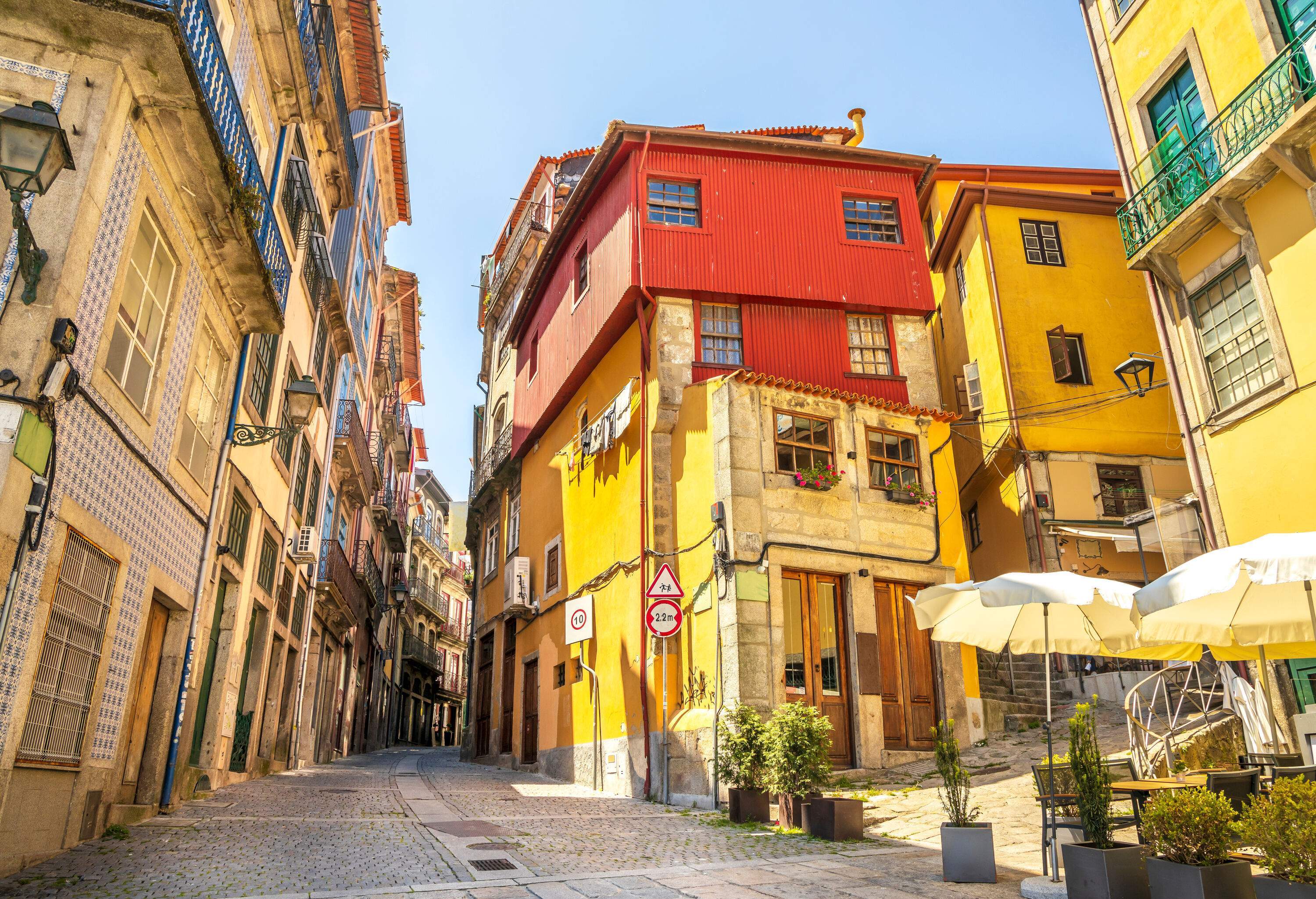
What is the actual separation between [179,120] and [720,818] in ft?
29.5

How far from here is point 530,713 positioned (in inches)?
784

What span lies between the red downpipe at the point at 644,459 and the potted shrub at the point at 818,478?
8.63 feet

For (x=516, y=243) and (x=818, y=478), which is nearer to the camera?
(x=818, y=478)

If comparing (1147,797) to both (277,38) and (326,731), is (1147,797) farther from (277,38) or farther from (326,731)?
(326,731)

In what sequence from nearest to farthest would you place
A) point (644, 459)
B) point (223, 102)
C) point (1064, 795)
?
1. point (1064, 795)
2. point (223, 102)
3. point (644, 459)

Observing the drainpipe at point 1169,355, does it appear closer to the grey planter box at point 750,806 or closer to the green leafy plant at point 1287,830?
the grey planter box at point 750,806

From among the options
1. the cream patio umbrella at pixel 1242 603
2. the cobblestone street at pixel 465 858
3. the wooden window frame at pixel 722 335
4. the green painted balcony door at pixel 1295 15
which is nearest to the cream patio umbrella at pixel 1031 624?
the cream patio umbrella at pixel 1242 603

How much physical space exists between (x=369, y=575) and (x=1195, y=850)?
27.6m

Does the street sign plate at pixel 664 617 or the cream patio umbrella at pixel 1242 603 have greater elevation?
the street sign plate at pixel 664 617

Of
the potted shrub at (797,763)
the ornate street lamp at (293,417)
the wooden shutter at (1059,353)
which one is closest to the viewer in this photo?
the potted shrub at (797,763)

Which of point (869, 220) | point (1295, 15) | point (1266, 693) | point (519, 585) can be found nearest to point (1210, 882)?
point (1266, 693)

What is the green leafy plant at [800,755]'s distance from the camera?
9.26 m

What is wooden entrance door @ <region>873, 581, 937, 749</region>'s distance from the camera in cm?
1304

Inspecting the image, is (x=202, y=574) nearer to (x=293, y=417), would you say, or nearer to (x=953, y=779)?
(x=293, y=417)
